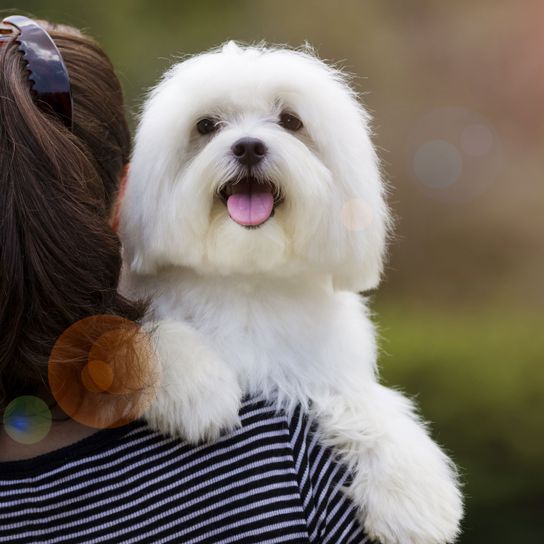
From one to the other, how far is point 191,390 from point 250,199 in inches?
15.1

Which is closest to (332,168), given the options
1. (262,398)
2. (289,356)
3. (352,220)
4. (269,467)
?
(352,220)

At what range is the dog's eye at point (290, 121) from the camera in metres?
1.67

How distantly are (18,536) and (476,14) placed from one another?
3.86 meters

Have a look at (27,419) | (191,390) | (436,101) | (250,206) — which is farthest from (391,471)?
(436,101)

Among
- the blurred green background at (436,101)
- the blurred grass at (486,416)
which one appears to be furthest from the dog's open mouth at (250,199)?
the blurred green background at (436,101)

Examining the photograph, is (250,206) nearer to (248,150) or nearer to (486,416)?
(248,150)

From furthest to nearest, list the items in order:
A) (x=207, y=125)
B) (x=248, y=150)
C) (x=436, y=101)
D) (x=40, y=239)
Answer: (x=436, y=101), (x=207, y=125), (x=248, y=150), (x=40, y=239)

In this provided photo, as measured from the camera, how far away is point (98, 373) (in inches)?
49.2

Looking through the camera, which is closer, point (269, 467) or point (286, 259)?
point (269, 467)

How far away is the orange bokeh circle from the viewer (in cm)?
121

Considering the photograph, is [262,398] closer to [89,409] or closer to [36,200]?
[89,409]

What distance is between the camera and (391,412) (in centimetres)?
169

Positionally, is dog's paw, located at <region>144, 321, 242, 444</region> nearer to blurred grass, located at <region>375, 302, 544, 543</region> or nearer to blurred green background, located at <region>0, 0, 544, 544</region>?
blurred grass, located at <region>375, 302, 544, 543</region>

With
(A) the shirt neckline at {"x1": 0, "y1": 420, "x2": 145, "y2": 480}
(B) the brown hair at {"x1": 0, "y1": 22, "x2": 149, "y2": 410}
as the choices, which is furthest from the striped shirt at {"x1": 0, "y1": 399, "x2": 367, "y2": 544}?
(B) the brown hair at {"x1": 0, "y1": 22, "x2": 149, "y2": 410}
